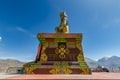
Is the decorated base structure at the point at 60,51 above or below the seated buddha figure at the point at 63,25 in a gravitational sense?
below

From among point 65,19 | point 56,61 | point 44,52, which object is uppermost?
point 65,19


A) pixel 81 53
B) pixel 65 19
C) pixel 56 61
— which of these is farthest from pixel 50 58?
pixel 65 19

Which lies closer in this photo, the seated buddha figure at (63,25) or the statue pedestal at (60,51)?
the statue pedestal at (60,51)

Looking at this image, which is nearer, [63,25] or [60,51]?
[60,51]

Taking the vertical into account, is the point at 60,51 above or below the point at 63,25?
below

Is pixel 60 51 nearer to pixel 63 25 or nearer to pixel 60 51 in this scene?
pixel 60 51

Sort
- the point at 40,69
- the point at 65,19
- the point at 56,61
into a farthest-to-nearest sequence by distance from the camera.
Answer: the point at 65,19 → the point at 56,61 → the point at 40,69

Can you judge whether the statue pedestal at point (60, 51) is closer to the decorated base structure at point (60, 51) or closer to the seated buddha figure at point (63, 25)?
the decorated base structure at point (60, 51)

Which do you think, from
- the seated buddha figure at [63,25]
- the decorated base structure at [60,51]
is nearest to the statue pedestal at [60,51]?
the decorated base structure at [60,51]

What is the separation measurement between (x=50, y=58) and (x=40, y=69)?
1.33 metres

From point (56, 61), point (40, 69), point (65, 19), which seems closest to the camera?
point (40, 69)

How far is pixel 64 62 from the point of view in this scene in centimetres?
1119

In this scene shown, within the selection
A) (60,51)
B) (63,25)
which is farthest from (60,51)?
(63,25)

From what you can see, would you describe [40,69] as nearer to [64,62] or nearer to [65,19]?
[64,62]
